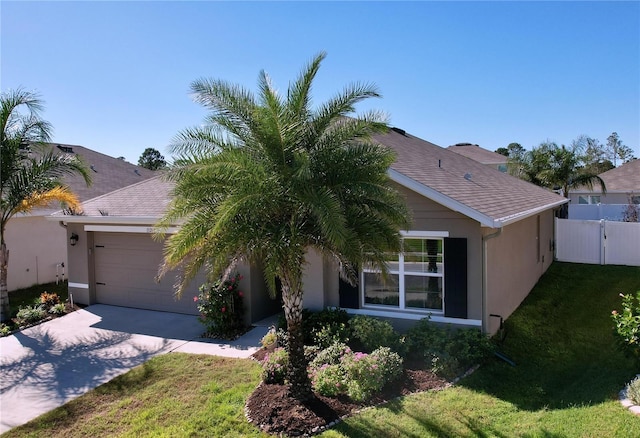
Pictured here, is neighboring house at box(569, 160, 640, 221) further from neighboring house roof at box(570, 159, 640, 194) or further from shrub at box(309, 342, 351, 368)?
shrub at box(309, 342, 351, 368)

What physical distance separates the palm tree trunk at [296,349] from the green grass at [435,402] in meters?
0.80

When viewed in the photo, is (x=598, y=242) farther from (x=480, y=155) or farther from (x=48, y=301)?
(x=480, y=155)

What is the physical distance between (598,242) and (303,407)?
52.5ft

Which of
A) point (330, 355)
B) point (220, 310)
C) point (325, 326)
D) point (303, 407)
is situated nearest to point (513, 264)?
point (325, 326)

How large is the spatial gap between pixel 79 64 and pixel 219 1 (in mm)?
4640

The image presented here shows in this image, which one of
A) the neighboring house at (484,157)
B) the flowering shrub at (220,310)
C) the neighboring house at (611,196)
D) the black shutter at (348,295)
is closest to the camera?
the black shutter at (348,295)

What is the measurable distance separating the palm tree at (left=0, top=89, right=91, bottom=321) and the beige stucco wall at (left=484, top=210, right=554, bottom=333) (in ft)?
36.9

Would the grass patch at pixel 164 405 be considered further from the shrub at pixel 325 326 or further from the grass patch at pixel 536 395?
the grass patch at pixel 536 395

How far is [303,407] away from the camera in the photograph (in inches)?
242

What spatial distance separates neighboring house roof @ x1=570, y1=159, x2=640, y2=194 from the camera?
89.0ft

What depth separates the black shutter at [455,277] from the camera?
Answer: 859 centimetres

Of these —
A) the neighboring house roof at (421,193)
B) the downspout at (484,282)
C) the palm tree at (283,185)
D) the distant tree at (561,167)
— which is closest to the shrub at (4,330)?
the neighboring house roof at (421,193)

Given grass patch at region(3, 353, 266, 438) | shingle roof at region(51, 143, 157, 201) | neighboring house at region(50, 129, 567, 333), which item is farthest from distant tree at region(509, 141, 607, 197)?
grass patch at region(3, 353, 266, 438)

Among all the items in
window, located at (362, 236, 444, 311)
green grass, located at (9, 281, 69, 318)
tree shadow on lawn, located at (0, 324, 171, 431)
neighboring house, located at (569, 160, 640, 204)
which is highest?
neighboring house, located at (569, 160, 640, 204)
